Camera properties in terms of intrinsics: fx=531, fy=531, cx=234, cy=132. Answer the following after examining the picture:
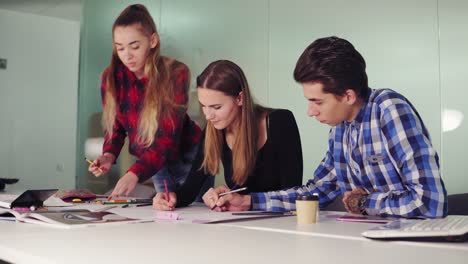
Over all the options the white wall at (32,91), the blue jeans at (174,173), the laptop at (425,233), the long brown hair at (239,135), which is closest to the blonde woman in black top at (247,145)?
the long brown hair at (239,135)

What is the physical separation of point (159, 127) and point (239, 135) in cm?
85

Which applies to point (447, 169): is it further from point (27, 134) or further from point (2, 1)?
point (2, 1)

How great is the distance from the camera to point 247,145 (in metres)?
2.55

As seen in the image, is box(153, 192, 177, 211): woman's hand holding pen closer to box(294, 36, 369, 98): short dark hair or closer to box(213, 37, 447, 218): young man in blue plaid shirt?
box(213, 37, 447, 218): young man in blue plaid shirt

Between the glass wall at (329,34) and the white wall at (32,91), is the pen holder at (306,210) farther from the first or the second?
the white wall at (32,91)

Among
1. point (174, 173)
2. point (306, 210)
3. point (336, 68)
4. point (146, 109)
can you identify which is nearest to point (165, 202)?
point (306, 210)

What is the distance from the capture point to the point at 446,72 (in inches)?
83.6

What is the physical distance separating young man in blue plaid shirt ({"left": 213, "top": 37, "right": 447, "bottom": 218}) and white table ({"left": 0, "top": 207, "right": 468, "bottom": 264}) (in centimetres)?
30

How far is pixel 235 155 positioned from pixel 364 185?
0.77 metres

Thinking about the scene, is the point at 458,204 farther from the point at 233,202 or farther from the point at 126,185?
the point at 126,185

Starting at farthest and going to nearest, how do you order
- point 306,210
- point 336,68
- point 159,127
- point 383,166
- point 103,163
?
1. point 103,163
2. point 159,127
3. point 336,68
4. point 383,166
5. point 306,210

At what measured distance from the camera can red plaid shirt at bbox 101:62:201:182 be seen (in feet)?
10.4

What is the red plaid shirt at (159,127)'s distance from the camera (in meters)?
3.17

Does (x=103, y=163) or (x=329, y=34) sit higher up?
A: (x=329, y=34)
